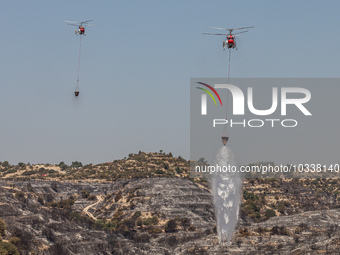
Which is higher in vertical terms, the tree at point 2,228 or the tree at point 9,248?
the tree at point 2,228

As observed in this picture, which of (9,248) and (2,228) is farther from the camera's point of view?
(2,228)

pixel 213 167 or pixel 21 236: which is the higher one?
pixel 213 167

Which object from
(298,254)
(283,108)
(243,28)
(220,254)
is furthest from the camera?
(220,254)

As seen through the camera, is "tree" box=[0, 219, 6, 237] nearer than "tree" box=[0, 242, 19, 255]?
No

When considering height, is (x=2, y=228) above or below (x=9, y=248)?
above

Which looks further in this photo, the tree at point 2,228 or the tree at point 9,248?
the tree at point 2,228

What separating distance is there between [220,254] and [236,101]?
53041 mm

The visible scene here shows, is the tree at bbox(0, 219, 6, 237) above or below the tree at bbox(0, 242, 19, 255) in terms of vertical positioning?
above

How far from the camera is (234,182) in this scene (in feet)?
629

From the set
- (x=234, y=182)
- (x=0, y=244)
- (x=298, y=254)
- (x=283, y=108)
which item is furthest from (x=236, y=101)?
(x=0, y=244)

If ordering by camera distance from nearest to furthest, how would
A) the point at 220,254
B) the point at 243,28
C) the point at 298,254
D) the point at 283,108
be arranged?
the point at 243,28 → the point at 283,108 → the point at 298,254 → the point at 220,254

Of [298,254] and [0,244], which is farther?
[298,254]

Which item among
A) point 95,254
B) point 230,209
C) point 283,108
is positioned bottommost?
point 95,254

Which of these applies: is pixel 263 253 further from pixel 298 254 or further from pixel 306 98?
pixel 306 98
